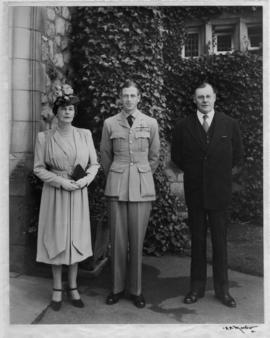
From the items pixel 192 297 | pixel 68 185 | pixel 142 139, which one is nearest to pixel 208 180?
pixel 142 139

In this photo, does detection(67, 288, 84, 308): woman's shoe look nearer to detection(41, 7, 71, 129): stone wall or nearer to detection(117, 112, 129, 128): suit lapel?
detection(117, 112, 129, 128): suit lapel

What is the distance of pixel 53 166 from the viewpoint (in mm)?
3527

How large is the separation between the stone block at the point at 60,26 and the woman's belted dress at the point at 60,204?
216cm

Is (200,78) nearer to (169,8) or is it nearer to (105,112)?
(169,8)

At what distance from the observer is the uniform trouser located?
3.65 meters

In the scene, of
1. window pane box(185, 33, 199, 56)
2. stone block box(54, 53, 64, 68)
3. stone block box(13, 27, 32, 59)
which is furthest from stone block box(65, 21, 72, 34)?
window pane box(185, 33, 199, 56)

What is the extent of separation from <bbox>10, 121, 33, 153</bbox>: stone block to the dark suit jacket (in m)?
1.73

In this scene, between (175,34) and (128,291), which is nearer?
(128,291)

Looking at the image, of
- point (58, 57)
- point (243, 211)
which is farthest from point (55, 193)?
point (243, 211)

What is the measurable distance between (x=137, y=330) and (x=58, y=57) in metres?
3.57

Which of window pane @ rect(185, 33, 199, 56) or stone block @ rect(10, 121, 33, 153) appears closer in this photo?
stone block @ rect(10, 121, 33, 153)

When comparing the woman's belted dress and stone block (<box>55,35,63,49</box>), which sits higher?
stone block (<box>55,35,63,49</box>)

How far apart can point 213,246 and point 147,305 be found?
0.79 metres

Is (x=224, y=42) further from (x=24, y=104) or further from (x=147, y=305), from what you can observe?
(x=147, y=305)
